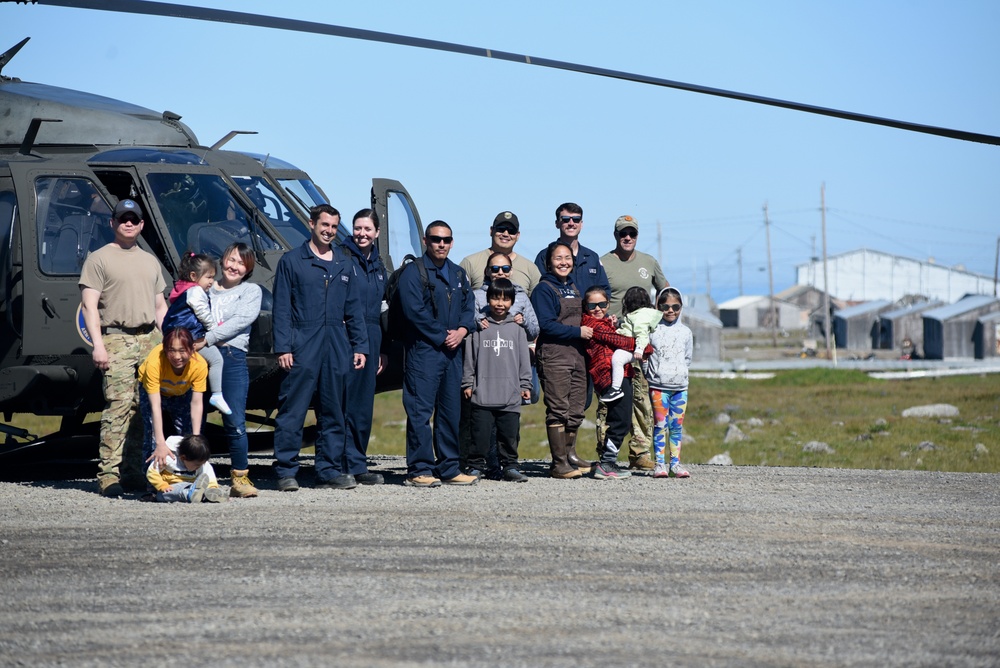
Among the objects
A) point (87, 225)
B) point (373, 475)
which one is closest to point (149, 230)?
point (87, 225)

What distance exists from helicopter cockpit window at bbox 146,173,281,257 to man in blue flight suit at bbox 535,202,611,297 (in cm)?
247

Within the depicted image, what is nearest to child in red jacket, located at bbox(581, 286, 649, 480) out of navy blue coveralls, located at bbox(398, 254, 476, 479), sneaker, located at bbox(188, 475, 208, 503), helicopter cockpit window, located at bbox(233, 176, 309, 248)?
navy blue coveralls, located at bbox(398, 254, 476, 479)

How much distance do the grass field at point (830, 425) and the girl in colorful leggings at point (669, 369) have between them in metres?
6.96

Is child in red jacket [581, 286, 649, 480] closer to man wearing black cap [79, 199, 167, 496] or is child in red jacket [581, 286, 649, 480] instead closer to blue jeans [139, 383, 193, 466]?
blue jeans [139, 383, 193, 466]

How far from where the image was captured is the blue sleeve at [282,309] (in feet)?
29.5

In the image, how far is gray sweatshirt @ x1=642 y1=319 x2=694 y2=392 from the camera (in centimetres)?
992

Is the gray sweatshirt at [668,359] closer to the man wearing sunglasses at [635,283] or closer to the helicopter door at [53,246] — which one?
the man wearing sunglasses at [635,283]

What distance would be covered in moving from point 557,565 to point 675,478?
12.3 feet

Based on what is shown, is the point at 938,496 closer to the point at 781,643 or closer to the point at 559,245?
the point at 559,245

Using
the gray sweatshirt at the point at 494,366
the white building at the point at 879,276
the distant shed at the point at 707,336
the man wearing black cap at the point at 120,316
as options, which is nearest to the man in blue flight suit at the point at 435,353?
the gray sweatshirt at the point at 494,366

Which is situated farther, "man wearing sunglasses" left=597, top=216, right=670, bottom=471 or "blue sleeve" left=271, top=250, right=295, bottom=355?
"man wearing sunglasses" left=597, top=216, right=670, bottom=471

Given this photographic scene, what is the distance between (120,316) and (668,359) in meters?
4.38

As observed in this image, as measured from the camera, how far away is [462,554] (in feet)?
22.3

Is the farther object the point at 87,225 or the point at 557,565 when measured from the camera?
the point at 87,225
